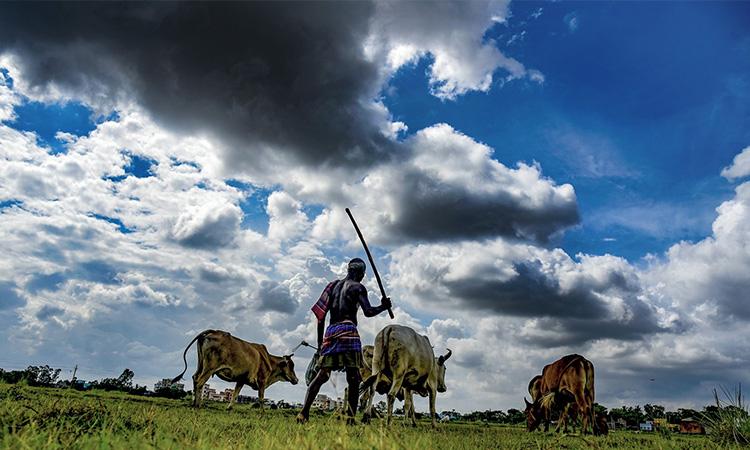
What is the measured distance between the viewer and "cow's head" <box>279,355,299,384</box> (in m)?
22.4

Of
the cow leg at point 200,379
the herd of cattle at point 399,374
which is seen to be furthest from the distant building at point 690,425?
the cow leg at point 200,379

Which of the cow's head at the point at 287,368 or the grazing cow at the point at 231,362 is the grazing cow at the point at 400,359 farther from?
the cow's head at the point at 287,368

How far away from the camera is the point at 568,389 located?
15727 mm

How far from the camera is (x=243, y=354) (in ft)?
62.5

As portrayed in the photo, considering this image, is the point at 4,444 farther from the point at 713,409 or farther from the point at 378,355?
the point at 713,409

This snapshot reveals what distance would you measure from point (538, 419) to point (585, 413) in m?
3.77

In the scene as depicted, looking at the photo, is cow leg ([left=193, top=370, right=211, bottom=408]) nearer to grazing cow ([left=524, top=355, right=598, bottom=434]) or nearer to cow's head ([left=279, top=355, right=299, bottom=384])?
cow's head ([left=279, top=355, right=299, bottom=384])

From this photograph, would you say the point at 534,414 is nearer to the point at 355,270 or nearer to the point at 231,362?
the point at 231,362

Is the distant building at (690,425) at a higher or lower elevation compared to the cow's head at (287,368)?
lower

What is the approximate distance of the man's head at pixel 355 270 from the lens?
31.0 feet

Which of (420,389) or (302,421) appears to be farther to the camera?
(420,389)

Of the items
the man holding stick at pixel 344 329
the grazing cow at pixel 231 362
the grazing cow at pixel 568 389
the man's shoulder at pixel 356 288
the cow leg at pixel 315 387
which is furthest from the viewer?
the grazing cow at pixel 231 362

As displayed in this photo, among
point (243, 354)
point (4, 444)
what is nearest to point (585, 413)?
point (243, 354)

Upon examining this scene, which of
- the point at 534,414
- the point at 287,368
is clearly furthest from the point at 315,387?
the point at 287,368
